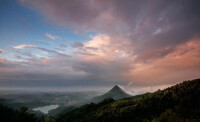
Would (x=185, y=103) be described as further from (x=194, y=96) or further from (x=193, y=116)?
(x=193, y=116)

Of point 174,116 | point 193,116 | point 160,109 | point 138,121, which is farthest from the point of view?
point 160,109

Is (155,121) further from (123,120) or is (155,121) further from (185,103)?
(123,120)

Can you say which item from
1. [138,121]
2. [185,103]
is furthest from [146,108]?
[185,103]

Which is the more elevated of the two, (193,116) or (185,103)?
(185,103)

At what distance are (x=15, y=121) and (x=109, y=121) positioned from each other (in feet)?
82.3

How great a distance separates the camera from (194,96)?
24.8 meters

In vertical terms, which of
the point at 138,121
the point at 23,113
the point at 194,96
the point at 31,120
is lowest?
the point at 138,121

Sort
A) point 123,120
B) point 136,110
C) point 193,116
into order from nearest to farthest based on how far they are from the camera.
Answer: point 193,116
point 123,120
point 136,110

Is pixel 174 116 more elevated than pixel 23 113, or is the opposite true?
pixel 23 113

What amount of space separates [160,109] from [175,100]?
188 inches

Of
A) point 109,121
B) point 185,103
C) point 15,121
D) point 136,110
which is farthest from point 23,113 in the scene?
point 185,103

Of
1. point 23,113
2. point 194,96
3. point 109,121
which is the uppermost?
point 194,96

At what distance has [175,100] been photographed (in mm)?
28953

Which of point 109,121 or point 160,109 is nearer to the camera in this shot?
point 160,109
